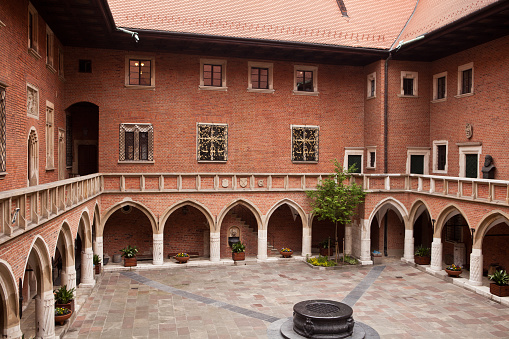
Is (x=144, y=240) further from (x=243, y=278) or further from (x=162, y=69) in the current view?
(x=162, y=69)

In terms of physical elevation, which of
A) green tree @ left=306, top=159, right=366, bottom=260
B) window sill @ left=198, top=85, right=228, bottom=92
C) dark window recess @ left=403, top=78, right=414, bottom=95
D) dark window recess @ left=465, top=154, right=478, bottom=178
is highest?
dark window recess @ left=403, top=78, right=414, bottom=95

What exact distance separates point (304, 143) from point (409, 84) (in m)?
6.50

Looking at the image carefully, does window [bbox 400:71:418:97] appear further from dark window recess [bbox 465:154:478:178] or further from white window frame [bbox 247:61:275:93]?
white window frame [bbox 247:61:275:93]

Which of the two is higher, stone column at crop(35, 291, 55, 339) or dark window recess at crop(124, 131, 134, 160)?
A: dark window recess at crop(124, 131, 134, 160)

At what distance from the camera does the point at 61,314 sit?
13414 millimetres

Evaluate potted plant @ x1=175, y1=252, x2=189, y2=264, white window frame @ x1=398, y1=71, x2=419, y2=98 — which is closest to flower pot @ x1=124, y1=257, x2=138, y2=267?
potted plant @ x1=175, y1=252, x2=189, y2=264

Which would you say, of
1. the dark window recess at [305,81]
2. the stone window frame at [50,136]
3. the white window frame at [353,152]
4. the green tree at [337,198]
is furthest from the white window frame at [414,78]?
the stone window frame at [50,136]

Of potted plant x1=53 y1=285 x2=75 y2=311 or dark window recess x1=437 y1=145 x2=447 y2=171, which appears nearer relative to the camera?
potted plant x1=53 y1=285 x2=75 y2=311

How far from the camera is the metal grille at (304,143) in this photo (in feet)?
81.2

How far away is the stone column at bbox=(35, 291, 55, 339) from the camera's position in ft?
39.7

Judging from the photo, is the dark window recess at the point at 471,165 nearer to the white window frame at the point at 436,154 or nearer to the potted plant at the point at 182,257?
the white window frame at the point at 436,154

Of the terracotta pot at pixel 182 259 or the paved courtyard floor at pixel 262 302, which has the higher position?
the terracotta pot at pixel 182 259

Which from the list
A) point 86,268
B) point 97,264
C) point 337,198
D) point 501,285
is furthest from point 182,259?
point 501,285

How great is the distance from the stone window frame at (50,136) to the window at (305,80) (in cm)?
1221
